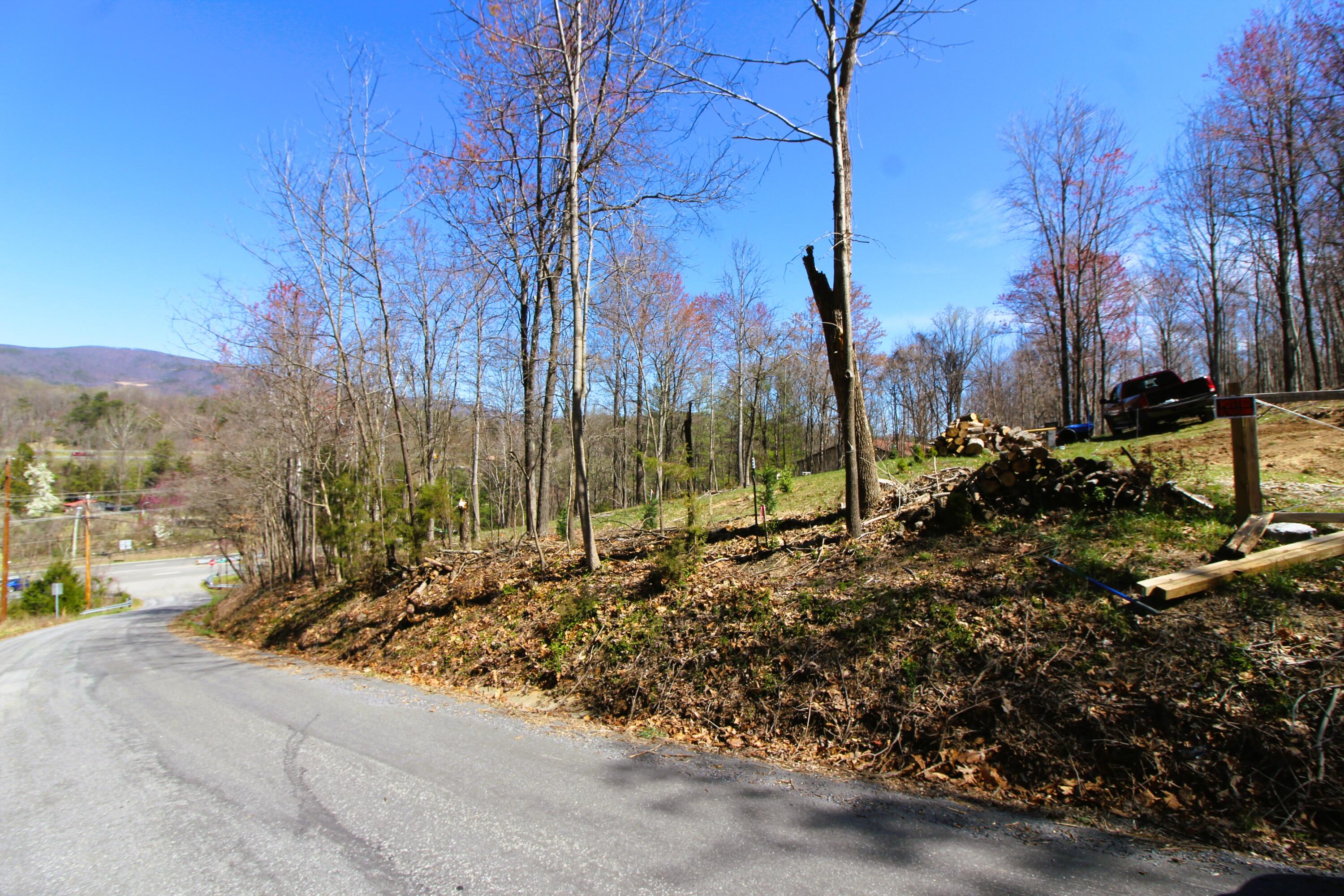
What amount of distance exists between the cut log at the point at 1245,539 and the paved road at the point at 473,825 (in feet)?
9.13

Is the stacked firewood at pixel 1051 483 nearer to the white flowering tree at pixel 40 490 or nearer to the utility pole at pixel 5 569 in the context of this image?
the utility pole at pixel 5 569

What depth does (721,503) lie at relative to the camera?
13859 mm

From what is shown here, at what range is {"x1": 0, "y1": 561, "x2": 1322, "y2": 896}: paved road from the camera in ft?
9.39

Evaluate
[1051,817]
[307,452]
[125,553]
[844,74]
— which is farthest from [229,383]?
[125,553]

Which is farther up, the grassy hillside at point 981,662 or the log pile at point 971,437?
the log pile at point 971,437

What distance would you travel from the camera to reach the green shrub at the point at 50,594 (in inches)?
1228

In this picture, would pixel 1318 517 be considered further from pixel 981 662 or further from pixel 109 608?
pixel 109 608

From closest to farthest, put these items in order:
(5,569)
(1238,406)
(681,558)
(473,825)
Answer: (473,825)
(1238,406)
(681,558)
(5,569)

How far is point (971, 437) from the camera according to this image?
12.5 m

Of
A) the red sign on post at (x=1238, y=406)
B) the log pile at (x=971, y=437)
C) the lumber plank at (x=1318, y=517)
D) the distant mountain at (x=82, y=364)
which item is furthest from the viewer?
the distant mountain at (x=82, y=364)

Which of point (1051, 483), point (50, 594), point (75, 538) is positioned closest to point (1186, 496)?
point (1051, 483)

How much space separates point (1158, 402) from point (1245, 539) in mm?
11456

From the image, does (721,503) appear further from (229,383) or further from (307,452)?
(229,383)

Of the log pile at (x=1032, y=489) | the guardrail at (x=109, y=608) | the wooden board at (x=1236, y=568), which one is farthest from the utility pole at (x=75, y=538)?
the wooden board at (x=1236, y=568)
